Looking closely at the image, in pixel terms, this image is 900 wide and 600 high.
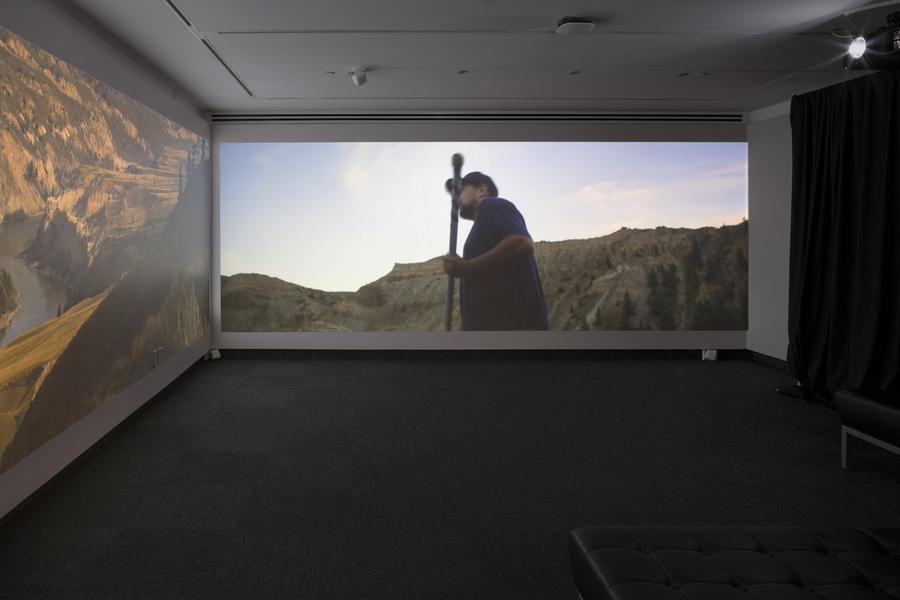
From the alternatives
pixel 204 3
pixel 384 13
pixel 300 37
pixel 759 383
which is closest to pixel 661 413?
pixel 759 383

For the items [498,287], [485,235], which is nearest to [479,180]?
[485,235]

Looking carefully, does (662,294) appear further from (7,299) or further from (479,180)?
(7,299)

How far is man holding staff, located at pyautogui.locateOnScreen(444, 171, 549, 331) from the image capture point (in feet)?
24.4

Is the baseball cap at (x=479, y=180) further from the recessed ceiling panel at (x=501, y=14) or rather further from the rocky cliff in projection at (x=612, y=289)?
the recessed ceiling panel at (x=501, y=14)

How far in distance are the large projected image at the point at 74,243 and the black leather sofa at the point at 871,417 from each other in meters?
4.40

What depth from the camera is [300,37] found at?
14.7 feet

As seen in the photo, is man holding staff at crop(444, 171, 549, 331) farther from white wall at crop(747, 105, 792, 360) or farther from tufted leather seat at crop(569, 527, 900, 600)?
tufted leather seat at crop(569, 527, 900, 600)

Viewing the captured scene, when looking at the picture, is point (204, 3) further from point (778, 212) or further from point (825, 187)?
point (778, 212)

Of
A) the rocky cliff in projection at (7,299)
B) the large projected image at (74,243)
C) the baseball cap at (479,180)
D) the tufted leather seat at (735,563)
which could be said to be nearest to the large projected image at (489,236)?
the baseball cap at (479,180)

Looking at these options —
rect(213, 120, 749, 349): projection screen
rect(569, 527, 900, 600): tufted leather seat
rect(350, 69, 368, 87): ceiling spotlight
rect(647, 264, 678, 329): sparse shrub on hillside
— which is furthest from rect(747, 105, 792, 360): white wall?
rect(569, 527, 900, 600): tufted leather seat

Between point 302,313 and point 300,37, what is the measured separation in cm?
354

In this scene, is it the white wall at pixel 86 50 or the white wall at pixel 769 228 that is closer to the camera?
the white wall at pixel 86 50

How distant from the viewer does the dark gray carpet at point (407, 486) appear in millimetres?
2654

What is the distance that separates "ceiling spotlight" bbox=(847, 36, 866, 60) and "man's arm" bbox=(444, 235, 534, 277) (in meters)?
3.79
